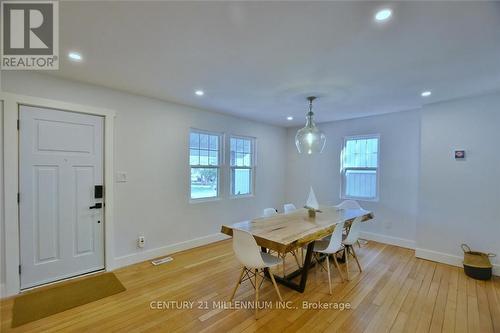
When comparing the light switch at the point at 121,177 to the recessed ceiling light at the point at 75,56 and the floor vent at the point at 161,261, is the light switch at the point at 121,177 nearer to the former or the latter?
the floor vent at the point at 161,261

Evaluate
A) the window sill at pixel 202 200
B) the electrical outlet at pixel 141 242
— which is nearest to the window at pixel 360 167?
the window sill at pixel 202 200

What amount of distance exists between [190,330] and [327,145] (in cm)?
434

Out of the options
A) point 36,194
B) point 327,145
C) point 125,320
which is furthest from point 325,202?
point 36,194

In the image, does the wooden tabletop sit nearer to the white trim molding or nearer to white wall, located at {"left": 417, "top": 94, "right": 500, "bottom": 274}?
white wall, located at {"left": 417, "top": 94, "right": 500, "bottom": 274}

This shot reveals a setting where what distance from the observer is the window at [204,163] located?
4.11m

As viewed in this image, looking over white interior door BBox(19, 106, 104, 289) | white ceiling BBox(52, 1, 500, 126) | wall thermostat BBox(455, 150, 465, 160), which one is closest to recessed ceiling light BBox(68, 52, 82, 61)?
white ceiling BBox(52, 1, 500, 126)

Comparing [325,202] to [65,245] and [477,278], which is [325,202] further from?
[65,245]

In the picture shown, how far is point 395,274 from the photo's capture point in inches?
121

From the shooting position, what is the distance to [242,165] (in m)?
5.00

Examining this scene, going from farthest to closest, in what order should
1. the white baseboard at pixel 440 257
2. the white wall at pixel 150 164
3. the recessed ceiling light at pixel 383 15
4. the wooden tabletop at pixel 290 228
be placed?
the white baseboard at pixel 440 257
the white wall at pixel 150 164
the wooden tabletop at pixel 290 228
the recessed ceiling light at pixel 383 15

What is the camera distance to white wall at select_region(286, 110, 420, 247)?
13.4 feet

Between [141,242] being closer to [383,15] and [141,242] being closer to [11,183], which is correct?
[11,183]

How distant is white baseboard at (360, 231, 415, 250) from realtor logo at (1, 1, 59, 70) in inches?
212

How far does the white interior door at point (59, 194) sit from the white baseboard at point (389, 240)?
466cm
